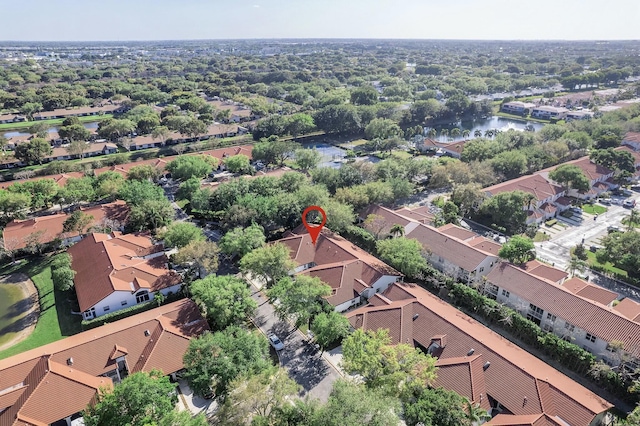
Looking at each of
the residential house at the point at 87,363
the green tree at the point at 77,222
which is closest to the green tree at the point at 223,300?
the residential house at the point at 87,363

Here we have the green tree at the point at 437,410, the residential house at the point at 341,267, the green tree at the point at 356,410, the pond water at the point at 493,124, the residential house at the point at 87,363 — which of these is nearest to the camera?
the green tree at the point at 356,410

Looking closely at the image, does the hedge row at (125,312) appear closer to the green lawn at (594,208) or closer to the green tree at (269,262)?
the green tree at (269,262)

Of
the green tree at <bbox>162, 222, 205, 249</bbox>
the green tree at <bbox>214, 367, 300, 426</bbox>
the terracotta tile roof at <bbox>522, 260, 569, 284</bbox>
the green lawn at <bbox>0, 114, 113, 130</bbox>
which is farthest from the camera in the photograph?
the green lawn at <bbox>0, 114, 113, 130</bbox>

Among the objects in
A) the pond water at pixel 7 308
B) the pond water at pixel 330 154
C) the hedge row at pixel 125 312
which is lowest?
the pond water at pixel 7 308

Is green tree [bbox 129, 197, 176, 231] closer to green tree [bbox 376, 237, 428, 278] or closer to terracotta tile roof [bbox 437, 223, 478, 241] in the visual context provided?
green tree [bbox 376, 237, 428, 278]

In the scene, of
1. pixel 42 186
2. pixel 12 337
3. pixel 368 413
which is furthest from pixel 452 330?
pixel 42 186

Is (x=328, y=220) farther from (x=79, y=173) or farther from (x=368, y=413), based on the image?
(x=79, y=173)

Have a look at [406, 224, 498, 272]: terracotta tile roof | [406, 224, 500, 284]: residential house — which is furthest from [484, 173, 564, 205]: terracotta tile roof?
[406, 224, 498, 272]: terracotta tile roof

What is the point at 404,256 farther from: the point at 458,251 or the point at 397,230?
the point at 397,230
